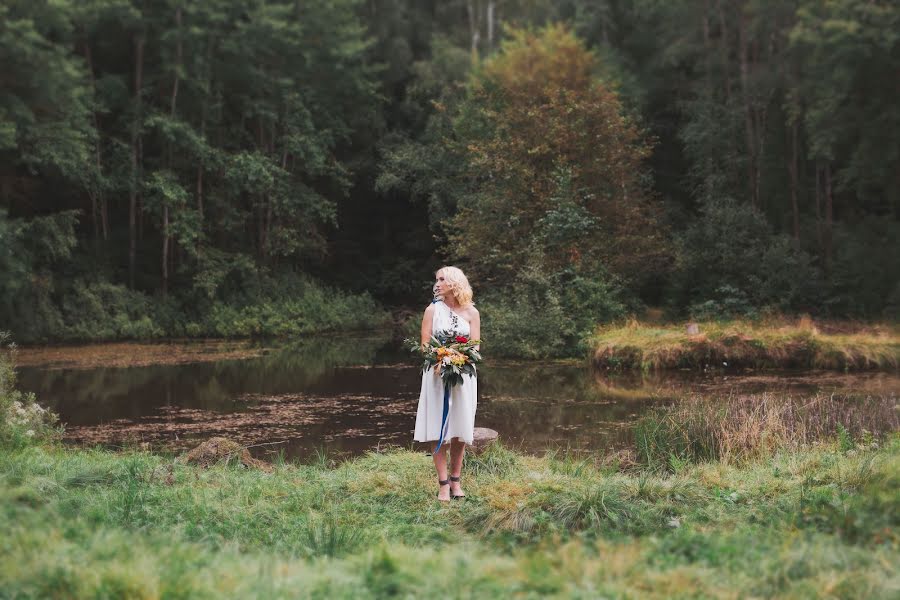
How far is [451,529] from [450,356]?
61.4 inches

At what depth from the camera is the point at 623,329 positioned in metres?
20.0

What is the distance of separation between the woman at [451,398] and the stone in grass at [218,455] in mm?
2236

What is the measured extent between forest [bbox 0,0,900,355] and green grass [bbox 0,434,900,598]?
1336 centimetres

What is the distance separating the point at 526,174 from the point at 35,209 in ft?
48.9

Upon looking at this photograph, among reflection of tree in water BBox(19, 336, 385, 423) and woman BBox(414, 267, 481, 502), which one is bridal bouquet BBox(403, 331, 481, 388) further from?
reflection of tree in water BBox(19, 336, 385, 423)

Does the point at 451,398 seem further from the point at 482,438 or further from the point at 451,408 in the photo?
the point at 482,438

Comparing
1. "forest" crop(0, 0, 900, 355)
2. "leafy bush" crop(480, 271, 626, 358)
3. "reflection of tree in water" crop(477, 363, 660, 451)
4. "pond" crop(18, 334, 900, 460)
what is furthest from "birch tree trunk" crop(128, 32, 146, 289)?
"reflection of tree in water" crop(477, 363, 660, 451)

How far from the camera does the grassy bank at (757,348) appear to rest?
57.2ft

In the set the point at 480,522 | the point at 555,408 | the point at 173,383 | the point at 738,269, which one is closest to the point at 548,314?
the point at 738,269

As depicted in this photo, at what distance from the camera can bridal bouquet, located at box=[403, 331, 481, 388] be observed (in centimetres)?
709

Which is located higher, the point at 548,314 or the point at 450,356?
the point at 450,356

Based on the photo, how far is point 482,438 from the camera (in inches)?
369

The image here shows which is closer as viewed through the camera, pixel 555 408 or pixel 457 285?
pixel 457 285

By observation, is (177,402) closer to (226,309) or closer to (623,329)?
(623,329)
